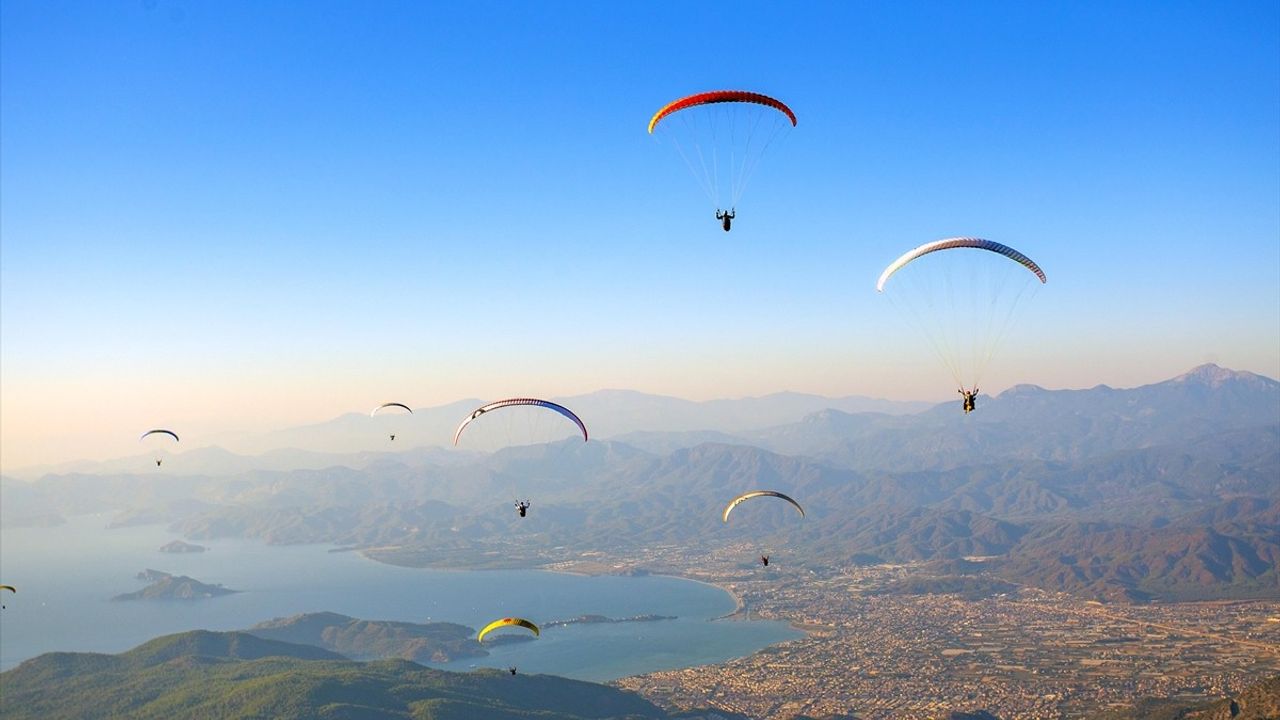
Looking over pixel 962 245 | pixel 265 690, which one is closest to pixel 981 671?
pixel 265 690

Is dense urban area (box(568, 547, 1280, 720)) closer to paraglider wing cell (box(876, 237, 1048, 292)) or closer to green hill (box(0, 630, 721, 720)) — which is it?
green hill (box(0, 630, 721, 720))

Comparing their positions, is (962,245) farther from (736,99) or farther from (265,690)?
(265,690)

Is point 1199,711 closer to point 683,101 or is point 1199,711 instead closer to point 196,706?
point 683,101

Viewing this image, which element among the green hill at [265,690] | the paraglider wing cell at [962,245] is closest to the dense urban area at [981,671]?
the green hill at [265,690]

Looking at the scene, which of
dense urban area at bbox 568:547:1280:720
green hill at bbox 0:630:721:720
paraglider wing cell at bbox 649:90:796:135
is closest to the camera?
paraglider wing cell at bbox 649:90:796:135

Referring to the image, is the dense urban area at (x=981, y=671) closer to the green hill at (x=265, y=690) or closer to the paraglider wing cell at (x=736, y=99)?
the green hill at (x=265, y=690)

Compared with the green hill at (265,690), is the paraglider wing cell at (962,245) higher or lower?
higher

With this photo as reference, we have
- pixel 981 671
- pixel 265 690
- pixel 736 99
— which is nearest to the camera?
pixel 736 99

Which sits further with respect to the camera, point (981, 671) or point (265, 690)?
point (981, 671)

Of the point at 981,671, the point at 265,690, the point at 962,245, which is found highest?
the point at 962,245

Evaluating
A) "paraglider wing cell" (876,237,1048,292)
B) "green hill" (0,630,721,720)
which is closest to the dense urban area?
"green hill" (0,630,721,720)

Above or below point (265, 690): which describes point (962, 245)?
above

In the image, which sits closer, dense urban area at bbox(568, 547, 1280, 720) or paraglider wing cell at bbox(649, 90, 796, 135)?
Result: paraglider wing cell at bbox(649, 90, 796, 135)
